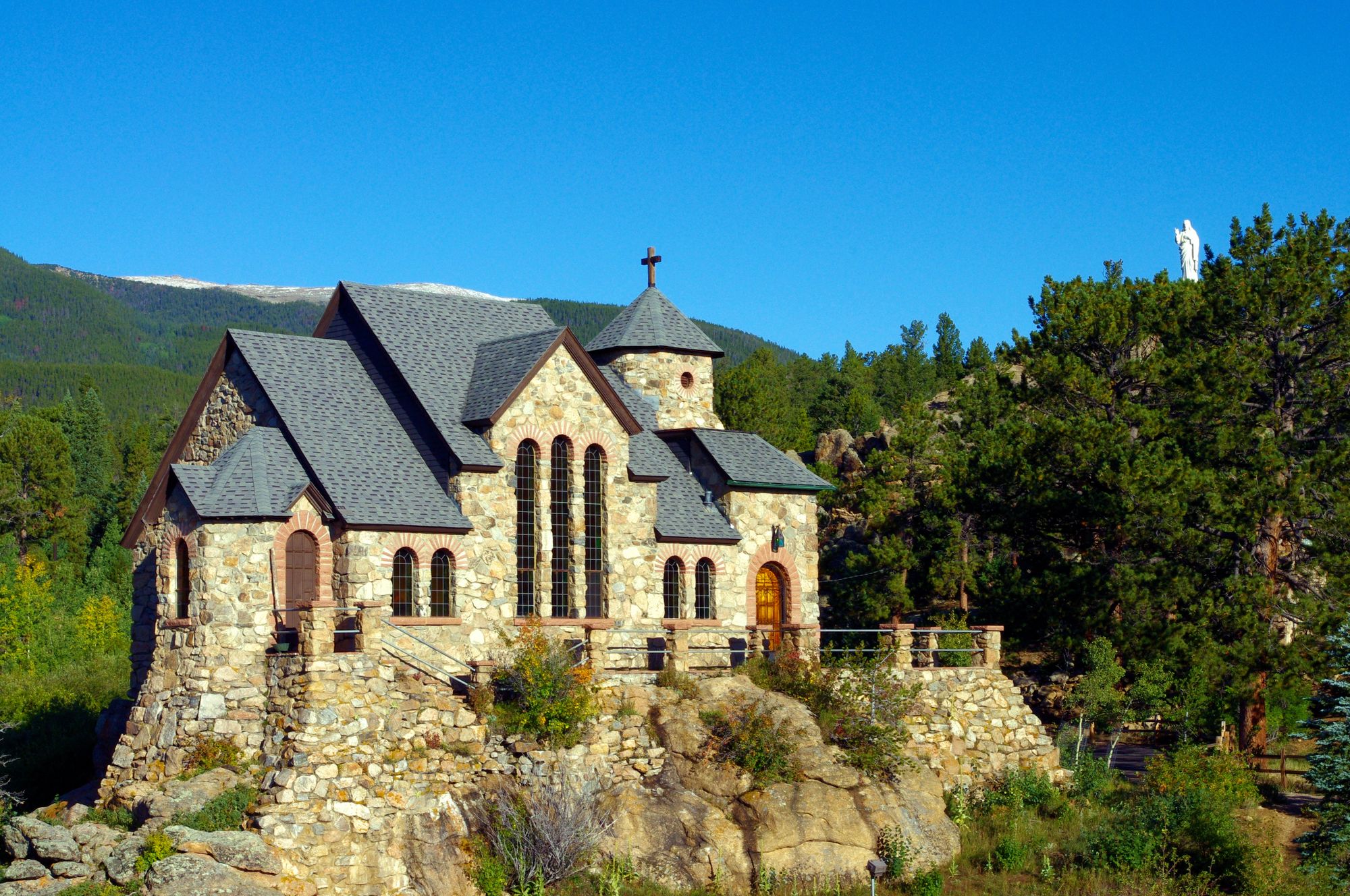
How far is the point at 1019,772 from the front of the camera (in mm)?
36062

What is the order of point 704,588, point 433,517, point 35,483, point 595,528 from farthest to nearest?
point 35,483 < point 704,588 < point 595,528 < point 433,517

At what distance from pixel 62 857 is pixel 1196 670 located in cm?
2797

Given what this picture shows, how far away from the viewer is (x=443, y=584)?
112 ft

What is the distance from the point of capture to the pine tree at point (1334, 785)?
3081 centimetres

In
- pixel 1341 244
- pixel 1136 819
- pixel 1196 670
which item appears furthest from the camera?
pixel 1341 244

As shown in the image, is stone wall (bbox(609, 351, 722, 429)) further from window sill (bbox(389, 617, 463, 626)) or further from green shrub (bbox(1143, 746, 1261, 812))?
green shrub (bbox(1143, 746, 1261, 812))

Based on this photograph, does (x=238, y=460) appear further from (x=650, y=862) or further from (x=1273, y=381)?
(x=1273, y=381)

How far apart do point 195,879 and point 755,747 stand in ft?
39.0

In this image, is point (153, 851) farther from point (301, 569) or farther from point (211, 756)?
point (301, 569)

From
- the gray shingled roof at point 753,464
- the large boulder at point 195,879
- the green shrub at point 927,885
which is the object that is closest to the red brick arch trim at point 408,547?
the large boulder at point 195,879

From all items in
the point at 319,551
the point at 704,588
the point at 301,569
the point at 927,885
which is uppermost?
the point at 319,551

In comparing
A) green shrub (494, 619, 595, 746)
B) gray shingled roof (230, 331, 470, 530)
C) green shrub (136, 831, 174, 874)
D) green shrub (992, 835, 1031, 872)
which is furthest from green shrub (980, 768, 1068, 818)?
green shrub (136, 831, 174, 874)

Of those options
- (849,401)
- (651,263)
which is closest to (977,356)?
(849,401)

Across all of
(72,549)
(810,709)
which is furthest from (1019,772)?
(72,549)
